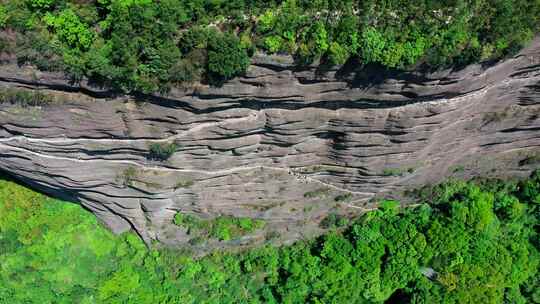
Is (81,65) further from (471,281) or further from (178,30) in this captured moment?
(471,281)

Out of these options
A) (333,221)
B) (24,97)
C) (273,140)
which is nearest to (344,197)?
(333,221)

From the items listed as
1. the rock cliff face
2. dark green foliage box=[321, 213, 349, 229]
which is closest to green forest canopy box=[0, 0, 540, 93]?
the rock cliff face

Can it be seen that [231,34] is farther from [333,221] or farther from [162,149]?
[333,221]

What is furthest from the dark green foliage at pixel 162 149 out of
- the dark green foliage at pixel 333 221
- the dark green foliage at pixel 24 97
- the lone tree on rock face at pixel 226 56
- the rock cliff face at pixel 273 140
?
the dark green foliage at pixel 333 221

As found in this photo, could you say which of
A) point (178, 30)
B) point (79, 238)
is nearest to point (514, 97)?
point (178, 30)

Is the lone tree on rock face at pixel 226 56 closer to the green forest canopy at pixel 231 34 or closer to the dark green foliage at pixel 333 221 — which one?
the green forest canopy at pixel 231 34

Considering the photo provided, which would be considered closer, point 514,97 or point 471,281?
point 514,97
